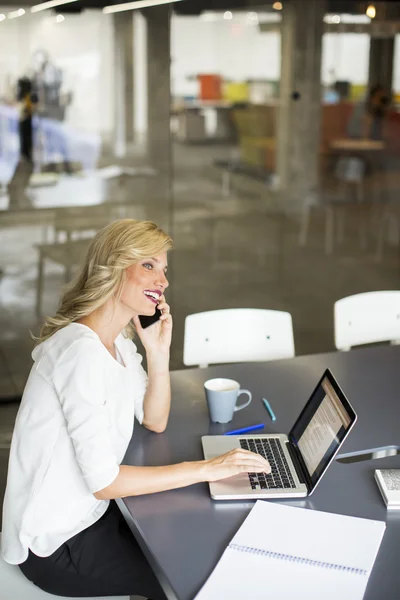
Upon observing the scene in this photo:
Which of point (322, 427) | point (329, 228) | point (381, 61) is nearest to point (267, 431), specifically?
point (322, 427)

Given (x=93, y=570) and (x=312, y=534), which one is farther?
(x=93, y=570)

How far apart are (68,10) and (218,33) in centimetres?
88

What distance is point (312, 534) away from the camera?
5.75 feet

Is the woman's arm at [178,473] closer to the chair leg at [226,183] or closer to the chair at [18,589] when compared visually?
the chair at [18,589]

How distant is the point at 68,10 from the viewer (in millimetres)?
4492

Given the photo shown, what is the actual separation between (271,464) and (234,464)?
0.44 ft

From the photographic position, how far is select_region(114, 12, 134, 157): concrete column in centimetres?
459

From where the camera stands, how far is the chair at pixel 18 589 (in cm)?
204

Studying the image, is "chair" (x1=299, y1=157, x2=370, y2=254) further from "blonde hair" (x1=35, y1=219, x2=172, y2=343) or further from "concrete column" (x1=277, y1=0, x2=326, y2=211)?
"blonde hair" (x1=35, y1=219, x2=172, y2=343)

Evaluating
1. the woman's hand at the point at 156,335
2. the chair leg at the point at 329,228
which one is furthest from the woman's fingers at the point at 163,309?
the chair leg at the point at 329,228

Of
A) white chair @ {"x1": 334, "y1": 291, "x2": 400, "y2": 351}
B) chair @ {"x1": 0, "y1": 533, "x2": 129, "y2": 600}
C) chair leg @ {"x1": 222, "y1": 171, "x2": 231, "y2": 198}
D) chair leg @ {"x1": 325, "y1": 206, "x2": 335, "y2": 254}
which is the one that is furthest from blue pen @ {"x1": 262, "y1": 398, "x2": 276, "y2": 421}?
chair leg @ {"x1": 325, "y1": 206, "x2": 335, "y2": 254}

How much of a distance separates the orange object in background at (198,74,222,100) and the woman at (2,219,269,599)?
2812 mm

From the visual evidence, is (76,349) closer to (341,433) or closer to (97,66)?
(341,433)

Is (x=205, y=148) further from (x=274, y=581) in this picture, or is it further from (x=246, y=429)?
(x=274, y=581)
